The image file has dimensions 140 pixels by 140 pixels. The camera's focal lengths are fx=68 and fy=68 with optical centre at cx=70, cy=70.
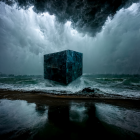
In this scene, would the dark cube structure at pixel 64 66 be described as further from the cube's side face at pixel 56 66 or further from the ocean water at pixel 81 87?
the ocean water at pixel 81 87

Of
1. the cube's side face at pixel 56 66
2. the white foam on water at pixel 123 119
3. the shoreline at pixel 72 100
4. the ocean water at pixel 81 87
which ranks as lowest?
the ocean water at pixel 81 87

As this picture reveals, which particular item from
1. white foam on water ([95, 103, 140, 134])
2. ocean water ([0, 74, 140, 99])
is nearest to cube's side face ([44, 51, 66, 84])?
ocean water ([0, 74, 140, 99])

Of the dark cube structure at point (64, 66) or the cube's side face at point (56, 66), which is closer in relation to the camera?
the dark cube structure at point (64, 66)

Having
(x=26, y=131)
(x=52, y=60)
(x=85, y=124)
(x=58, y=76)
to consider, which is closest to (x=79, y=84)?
(x=58, y=76)

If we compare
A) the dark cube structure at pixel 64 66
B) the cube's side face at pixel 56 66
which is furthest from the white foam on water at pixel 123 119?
the cube's side face at pixel 56 66

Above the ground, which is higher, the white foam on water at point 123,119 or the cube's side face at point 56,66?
the cube's side face at point 56,66

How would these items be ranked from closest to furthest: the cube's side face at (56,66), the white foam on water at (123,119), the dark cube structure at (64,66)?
the white foam on water at (123,119) → the dark cube structure at (64,66) → the cube's side face at (56,66)

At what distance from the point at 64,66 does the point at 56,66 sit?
3.69 feet

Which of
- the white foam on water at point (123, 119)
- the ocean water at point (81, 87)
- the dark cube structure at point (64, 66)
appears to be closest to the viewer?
the white foam on water at point (123, 119)

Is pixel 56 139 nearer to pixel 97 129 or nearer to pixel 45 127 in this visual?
pixel 45 127

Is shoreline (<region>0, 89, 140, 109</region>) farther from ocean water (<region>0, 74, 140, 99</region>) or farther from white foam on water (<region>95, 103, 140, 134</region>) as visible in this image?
ocean water (<region>0, 74, 140, 99</region>)

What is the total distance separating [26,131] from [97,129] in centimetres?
156

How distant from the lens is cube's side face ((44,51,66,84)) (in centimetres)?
658

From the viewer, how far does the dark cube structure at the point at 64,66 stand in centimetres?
642
